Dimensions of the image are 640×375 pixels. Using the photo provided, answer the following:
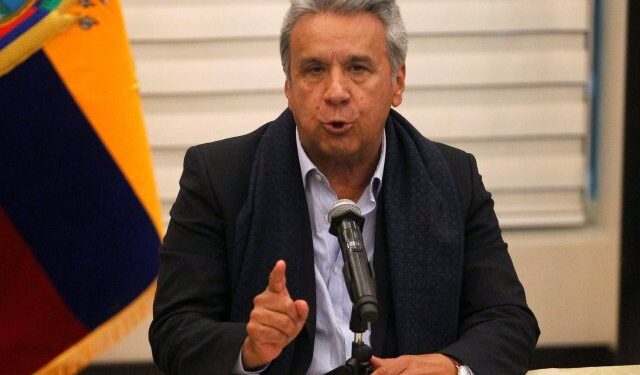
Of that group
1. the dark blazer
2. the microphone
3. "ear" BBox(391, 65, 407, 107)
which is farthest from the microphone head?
"ear" BBox(391, 65, 407, 107)

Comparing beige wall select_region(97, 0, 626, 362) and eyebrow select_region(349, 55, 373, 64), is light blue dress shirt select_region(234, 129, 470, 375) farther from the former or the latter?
beige wall select_region(97, 0, 626, 362)

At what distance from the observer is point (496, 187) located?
4.38 metres

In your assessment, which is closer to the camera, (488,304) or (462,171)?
(488,304)

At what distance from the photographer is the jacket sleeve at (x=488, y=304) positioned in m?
2.28

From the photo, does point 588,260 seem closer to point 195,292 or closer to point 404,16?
point 404,16

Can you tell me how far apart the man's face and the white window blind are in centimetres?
187

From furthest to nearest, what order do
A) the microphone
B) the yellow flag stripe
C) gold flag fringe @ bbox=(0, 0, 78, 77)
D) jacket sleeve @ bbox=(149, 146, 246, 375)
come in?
1. the yellow flag stripe
2. gold flag fringe @ bbox=(0, 0, 78, 77)
3. jacket sleeve @ bbox=(149, 146, 246, 375)
4. the microphone

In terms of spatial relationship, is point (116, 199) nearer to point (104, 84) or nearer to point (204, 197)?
point (104, 84)

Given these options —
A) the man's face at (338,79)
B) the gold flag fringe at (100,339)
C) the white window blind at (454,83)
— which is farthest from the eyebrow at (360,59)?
the white window blind at (454,83)

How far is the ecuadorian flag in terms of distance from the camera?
3287mm

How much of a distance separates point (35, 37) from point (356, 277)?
189 centimetres

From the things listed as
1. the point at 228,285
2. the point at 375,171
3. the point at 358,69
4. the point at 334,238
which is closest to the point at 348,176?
the point at 375,171

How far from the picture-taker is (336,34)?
2299mm

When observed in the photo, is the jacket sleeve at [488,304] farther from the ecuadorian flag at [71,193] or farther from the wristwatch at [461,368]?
the ecuadorian flag at [71,193]
